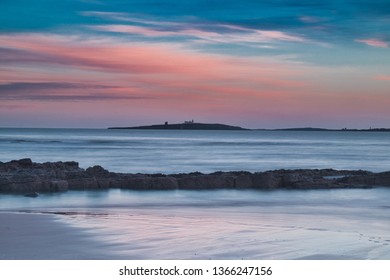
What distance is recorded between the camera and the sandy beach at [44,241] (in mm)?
8014

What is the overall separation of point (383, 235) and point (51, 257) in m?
4.96

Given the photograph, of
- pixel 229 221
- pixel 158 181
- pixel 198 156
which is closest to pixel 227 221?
pixel 229 221

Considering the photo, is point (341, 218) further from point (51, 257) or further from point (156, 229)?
point (51, 257)

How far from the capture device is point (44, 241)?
8.87m

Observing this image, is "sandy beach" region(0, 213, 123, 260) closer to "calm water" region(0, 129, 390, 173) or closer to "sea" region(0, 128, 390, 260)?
"sea" region(0, 128, 390, 260)

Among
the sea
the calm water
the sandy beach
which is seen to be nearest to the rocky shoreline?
the sea

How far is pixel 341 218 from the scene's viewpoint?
1196 centimetres

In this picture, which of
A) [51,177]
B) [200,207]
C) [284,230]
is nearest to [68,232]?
[284,230]

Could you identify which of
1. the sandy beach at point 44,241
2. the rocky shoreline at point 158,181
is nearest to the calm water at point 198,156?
the rocky shoreline at point 158,181

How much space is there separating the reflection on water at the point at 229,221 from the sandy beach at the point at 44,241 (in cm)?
27

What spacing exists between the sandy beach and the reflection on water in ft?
0.89

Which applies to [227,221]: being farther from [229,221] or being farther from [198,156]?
[198,156]

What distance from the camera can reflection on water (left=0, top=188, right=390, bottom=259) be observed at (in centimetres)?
838

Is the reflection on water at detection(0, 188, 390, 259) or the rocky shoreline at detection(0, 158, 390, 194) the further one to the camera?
the rocky shoreline at detection(0, 158, 390, 194)
